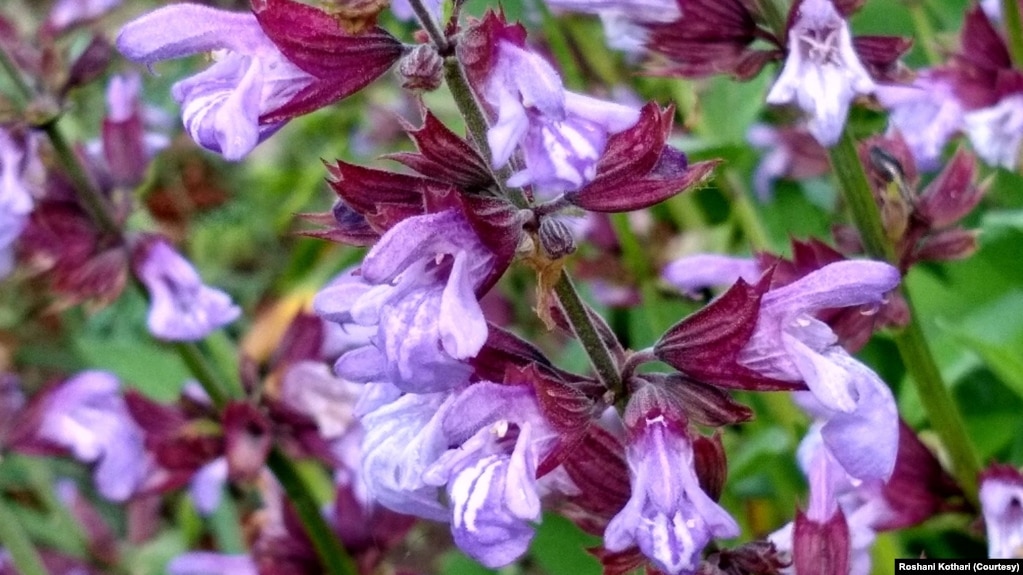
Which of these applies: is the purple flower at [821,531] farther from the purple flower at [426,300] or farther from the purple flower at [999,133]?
the purple flower at [999,133]

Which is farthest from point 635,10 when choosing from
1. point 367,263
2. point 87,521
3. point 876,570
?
point 87,521

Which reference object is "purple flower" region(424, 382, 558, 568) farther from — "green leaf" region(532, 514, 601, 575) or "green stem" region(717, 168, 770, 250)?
"green stem" region(717, 168, 770, 250)

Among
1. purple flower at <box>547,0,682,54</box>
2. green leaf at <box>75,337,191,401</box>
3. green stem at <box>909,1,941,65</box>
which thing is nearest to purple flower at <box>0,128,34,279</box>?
green leaf at <box>75,337,191,401</box>

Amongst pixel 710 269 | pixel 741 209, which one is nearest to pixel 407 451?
pixel 710 269

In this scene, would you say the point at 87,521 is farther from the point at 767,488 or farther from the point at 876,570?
the point at 876,570

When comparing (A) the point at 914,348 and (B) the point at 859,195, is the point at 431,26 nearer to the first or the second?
(B) the point at 859,195

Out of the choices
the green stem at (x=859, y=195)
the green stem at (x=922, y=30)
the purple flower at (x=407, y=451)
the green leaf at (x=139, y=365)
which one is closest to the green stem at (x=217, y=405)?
the green leaf at (x=139, y=365)
